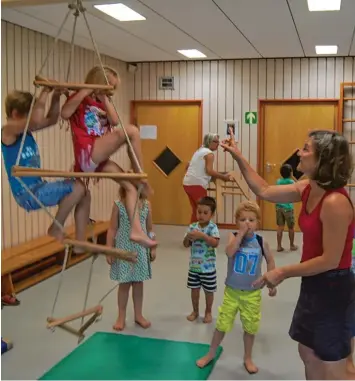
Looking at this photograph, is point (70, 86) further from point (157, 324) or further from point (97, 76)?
point (157, 324)

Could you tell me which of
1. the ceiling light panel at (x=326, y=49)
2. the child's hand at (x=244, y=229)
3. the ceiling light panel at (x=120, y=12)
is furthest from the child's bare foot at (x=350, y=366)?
the ceiling light panel at (x=326, y=49)

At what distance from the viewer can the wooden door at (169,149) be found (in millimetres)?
8156

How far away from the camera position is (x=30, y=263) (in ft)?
16.3

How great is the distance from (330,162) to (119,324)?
231 centimetres

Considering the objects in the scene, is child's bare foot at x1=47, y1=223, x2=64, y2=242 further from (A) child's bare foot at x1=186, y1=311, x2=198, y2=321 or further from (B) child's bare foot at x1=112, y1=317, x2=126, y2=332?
(A) child's bare foot at x1=186, y1=311, x2=198, y2=321

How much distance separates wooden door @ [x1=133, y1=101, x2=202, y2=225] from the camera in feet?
26.8

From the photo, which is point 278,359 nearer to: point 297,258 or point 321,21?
point 297,258

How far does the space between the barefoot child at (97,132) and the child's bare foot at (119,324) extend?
1.84 m

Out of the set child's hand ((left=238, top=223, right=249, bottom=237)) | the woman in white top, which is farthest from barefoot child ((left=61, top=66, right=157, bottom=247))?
the woman in white top

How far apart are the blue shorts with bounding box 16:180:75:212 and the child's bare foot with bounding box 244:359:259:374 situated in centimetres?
180

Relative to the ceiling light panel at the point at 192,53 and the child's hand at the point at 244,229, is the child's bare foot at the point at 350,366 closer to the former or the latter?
the child's hand at the point at 244,229

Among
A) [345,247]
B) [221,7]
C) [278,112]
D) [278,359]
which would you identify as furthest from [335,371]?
[278,112]

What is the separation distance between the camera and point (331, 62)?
750cm

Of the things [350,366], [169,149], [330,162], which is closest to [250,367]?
[350,366]
